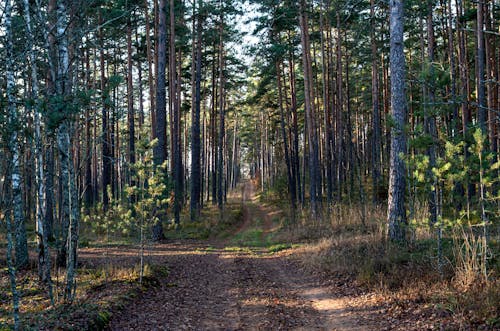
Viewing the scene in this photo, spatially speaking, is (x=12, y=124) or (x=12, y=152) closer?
(x=12, y=124)

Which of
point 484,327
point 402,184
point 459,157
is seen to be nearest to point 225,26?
point 402,184

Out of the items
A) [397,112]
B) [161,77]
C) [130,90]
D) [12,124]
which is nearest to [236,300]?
[12,124]

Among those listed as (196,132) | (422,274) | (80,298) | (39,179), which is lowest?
(80,298)

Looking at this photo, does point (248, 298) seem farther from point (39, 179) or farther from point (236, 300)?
point (39, 179)

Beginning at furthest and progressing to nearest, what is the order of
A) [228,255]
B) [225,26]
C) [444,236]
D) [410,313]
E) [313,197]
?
[225,26]
[313,197]
[228,255]
[444,236]
[410,313]

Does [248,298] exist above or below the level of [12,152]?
below

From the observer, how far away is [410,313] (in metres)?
5.68

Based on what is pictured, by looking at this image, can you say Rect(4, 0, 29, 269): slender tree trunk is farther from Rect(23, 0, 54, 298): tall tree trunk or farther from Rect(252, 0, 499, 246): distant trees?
Rect(252, 0, 499, 246): distant trees

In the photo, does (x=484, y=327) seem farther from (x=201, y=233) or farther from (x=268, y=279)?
(x=201, y=233)

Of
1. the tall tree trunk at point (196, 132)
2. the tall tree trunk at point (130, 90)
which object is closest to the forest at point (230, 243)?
the tall tree trunk at point (196, 132)

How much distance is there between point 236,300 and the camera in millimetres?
7480

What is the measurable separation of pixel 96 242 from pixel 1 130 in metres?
12.8

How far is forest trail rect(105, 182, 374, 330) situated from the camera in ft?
19.6

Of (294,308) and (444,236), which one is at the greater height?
(444,236)
